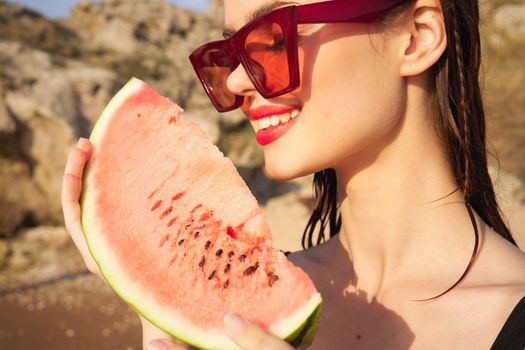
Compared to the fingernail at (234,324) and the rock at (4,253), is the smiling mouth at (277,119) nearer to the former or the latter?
the fingernail at (234,324)

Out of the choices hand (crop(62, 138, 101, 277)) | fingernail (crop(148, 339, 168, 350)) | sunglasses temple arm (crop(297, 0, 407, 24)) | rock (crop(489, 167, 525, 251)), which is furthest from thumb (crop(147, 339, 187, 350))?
rock (crop(489, 167, 525, 251))

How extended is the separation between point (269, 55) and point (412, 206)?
2.28ft

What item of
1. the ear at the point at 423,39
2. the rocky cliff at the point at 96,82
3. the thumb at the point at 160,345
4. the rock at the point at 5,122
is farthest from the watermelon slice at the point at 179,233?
the rock at the point at 5,122

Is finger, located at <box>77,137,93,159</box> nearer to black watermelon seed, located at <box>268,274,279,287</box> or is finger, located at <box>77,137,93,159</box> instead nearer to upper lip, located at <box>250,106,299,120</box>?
upper lip, located at <box>250,106,299,120</box>

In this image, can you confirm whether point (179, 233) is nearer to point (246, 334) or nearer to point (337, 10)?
point (246, 334)

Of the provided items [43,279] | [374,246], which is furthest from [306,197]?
[374,246]

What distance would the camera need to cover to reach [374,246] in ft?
5.61

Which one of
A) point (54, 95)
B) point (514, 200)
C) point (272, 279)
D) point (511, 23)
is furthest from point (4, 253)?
point (511, 23)

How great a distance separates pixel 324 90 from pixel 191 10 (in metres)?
21.9

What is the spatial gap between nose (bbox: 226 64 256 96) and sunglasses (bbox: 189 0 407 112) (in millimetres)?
34

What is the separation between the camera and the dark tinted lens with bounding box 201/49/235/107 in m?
1.63

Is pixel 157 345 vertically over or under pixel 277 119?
under

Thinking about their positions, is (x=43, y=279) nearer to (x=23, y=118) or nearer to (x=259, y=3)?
(x=23, y=118)

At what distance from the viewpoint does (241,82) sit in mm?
1489
